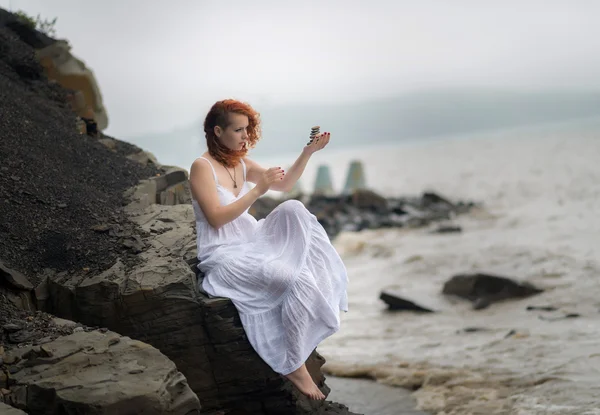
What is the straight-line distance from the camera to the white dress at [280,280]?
3.92 metres

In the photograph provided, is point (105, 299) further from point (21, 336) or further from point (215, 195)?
point (215, 195)

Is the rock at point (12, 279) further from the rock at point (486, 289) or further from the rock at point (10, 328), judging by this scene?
the rock at point (486, 289)

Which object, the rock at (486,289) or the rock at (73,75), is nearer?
the rock at (73,75)

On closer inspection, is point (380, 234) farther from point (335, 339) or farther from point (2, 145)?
point (2, 145)

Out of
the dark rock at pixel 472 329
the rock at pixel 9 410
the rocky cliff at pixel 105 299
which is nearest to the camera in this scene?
the rock at pixel 9 410

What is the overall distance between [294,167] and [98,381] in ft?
5.70

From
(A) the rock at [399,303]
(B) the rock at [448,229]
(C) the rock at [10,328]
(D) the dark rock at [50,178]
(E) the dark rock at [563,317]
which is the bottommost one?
(B) the rock at [448,229]

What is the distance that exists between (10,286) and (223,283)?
3.75 ft

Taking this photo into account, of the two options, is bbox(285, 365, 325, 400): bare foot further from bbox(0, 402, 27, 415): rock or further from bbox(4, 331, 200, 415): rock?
bbox(0, 402, 27, 415): rock

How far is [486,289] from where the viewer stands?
8.56 metres

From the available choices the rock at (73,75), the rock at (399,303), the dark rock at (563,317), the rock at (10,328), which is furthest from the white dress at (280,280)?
the rock at (399,303)

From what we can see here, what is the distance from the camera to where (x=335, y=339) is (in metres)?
7.37

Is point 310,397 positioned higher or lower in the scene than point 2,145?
lower

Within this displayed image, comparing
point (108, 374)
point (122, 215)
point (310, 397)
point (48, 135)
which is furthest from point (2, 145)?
point (310, 397)
